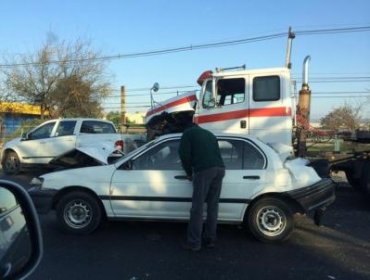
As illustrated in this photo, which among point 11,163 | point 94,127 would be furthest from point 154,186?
point 11,163

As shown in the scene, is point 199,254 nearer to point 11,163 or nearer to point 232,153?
point 232,153

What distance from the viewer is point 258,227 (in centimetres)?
705

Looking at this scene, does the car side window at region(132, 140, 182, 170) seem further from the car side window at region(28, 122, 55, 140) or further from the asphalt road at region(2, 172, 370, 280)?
the car side window at region(28, 122, 55, 140)

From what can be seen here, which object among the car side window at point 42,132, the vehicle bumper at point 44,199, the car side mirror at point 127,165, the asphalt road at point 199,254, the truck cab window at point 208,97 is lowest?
the asphalt road at point 199,254

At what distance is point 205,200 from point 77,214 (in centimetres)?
191

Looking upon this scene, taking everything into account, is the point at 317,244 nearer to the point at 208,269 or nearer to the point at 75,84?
the point at 208,269

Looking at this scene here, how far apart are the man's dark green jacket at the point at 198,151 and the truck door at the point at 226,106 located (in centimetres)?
330

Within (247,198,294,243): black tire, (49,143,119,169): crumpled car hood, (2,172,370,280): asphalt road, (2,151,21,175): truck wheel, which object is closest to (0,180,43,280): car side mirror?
(2,172,370,280): asphalt road

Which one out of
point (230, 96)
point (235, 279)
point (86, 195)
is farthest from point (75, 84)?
point (235, 279)

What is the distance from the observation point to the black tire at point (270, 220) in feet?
23.0

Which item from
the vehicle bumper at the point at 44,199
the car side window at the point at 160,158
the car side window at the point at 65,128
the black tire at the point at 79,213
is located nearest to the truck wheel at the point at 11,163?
the car side window at the point at 65,128

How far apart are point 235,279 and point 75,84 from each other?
31618 mm

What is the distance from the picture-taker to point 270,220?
7.09 meters

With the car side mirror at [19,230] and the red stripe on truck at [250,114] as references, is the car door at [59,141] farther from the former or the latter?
the car side mirror at [19,230]
